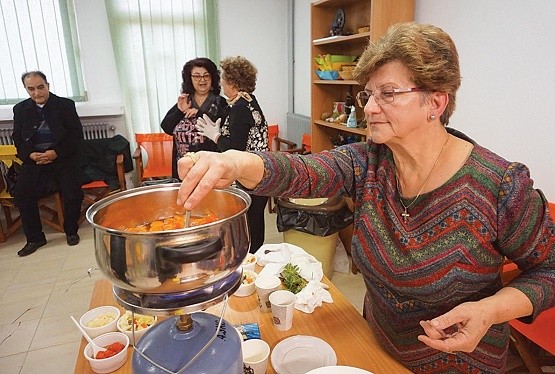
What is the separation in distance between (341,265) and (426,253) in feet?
6.96

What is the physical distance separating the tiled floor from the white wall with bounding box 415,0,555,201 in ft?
4.42

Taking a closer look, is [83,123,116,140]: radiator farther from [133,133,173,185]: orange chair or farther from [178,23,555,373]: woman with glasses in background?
[178,23,555,373]: woman with glasses in background

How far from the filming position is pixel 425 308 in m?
1.01

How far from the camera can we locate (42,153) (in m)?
3.48

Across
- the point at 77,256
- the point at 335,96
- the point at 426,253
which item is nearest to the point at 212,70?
the point at 335,96

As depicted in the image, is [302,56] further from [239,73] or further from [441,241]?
[441,241]

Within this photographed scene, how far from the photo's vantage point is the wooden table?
41.1 inches

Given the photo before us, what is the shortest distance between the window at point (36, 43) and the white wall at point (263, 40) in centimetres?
169

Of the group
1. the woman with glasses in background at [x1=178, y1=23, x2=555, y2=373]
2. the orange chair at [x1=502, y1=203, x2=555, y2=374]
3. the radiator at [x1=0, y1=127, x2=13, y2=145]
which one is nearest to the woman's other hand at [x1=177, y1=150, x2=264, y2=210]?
the woman with glasses in background at [x1=178, y1=23, x2=555, y2=373]

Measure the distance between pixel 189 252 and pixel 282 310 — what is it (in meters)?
0.63

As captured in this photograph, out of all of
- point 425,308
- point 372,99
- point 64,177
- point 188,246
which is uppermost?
point 372,99

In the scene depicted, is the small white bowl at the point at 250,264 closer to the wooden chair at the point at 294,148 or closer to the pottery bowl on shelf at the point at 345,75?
the pottery bowl on shelf at the point at 345,75

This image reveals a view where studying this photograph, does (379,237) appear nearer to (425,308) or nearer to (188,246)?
(425,308)

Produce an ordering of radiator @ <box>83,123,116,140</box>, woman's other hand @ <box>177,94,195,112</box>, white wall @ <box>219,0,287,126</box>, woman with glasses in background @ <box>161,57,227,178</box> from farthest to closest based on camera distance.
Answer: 1. white wall @ <box>219,0,287,126</box>
2. radiator @ <box>83,123,116,140</box>
3. woman's other hand @ <box>177,94,195,112</box>
4. woman with glasses in background @ <box>161,57,227,178</box>
